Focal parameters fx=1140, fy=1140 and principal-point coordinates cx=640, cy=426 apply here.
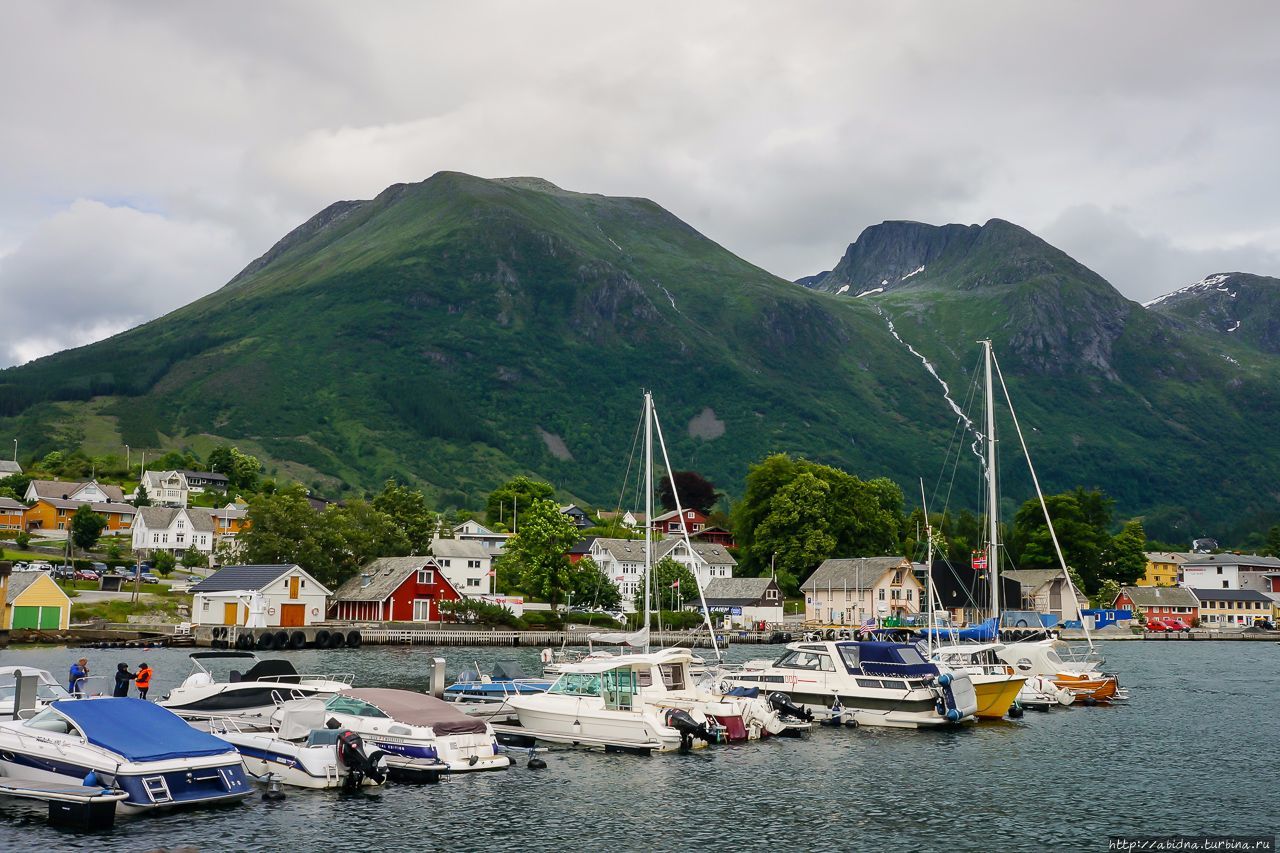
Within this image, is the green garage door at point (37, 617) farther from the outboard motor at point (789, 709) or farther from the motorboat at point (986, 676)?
the motorboat at point (986, 676)

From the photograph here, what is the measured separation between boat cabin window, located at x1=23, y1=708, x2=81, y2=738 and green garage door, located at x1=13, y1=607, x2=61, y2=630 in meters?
72.8

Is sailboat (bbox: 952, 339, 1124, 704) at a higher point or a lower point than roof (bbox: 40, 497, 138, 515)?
lower

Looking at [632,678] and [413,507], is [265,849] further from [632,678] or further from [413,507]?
[413,507]

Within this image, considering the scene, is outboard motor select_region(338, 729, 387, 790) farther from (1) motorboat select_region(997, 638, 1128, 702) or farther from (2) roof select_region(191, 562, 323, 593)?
(2) roof select_region(191, 562, 323, 593)

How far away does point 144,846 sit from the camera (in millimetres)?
27250

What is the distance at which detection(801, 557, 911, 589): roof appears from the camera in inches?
5448

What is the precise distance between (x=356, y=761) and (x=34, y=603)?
7562 cm

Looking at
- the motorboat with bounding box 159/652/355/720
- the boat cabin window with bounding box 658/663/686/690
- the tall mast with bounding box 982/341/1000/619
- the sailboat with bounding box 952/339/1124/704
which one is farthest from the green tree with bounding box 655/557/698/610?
the motorboat with bounding box 159/652/355/720

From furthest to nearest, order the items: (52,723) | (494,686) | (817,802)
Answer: (494,686) < (817,802) < (52,723)

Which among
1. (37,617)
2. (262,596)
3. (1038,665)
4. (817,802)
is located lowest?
(817,802)

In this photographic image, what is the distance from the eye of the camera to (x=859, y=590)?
138 meters

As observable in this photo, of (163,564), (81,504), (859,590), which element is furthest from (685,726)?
(81,504)

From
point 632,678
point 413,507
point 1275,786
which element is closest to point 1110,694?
point 1275,786

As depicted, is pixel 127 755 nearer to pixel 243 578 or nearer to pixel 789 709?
pixel 789 709
